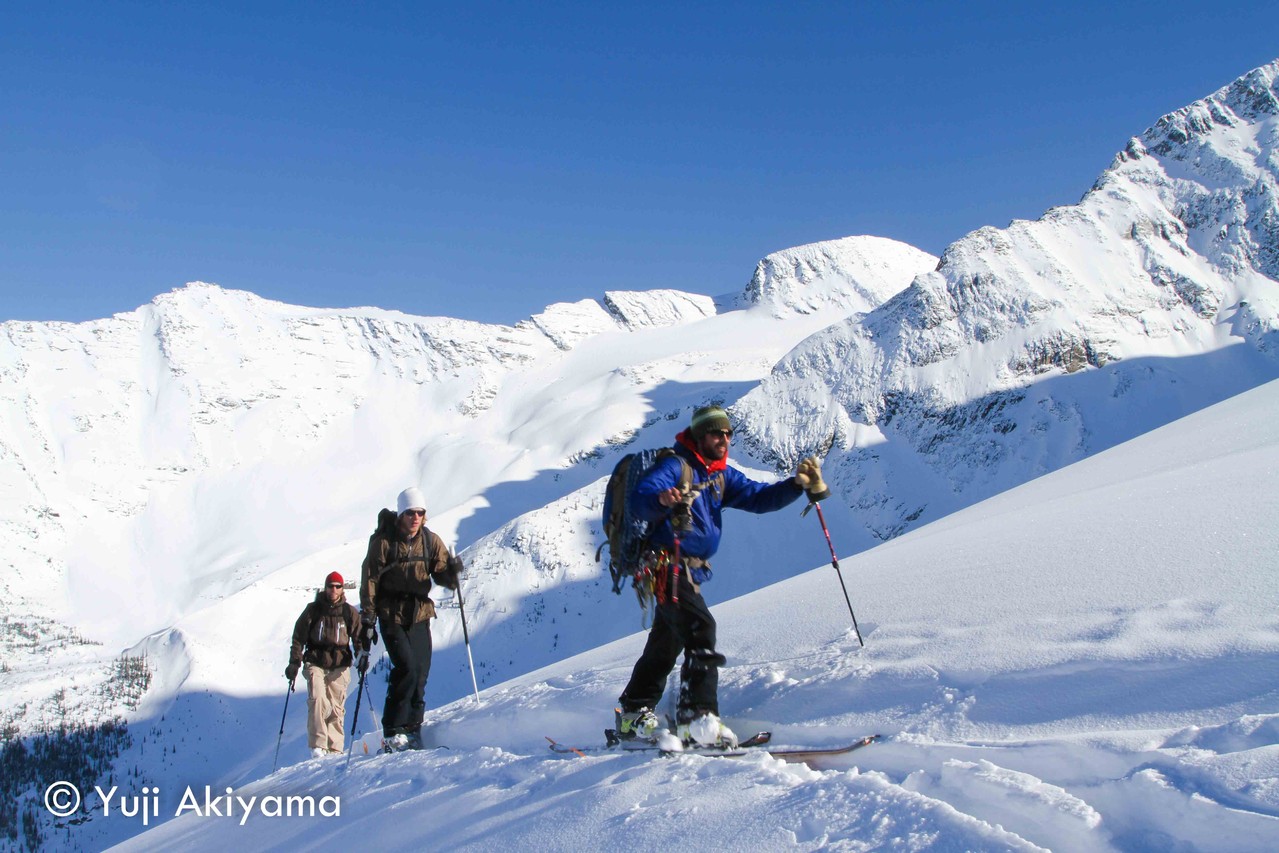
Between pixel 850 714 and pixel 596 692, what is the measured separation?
2.31 m

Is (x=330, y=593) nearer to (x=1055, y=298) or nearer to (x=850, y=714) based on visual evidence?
(x=850, y=714)

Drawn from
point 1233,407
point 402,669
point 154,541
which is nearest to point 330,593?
point 402,669

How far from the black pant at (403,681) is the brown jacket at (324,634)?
6.42ft

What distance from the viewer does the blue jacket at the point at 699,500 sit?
4.50 m

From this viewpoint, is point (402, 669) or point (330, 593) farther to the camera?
point (330, 593)

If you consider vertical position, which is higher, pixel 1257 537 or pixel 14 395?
pixel 14 395

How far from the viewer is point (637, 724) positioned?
16.0 ft

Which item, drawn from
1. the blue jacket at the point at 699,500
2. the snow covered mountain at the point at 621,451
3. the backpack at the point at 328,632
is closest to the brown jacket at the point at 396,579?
the backpack at the point at 328,632

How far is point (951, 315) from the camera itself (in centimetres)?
9894

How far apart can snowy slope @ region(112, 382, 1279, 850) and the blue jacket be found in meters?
1.12

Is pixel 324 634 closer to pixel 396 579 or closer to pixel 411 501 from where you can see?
pixel 396 579

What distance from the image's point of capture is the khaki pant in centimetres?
927

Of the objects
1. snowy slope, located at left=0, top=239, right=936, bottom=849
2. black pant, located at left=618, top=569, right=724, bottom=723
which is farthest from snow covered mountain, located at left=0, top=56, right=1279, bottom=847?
black pant, located at left=618, top=569, right=724, bottom=723

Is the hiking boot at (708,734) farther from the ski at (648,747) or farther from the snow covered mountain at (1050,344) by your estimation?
the snow covered mountain at (1050,344)
